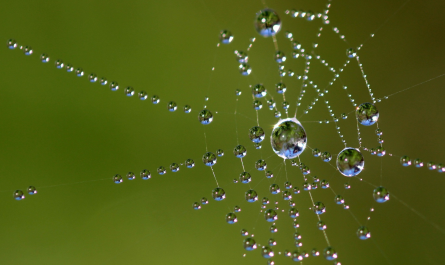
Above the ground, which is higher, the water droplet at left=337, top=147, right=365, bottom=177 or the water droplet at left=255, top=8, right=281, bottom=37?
the water droplet at left=255, top=8, right=281, bottom=37

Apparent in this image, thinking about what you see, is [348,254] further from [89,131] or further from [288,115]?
[89,131]

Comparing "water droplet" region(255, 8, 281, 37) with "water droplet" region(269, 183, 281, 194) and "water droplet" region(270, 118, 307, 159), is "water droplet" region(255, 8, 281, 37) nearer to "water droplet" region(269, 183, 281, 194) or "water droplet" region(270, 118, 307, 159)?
"water droplet" region(270, 118, 307, 159)

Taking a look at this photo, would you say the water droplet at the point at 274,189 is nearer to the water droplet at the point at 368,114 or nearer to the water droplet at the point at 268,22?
the water droplet at the point at 368,114

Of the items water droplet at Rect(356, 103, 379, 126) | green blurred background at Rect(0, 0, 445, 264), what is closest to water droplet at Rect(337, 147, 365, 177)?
water droplet at Rect(356, 103, 379, 126)

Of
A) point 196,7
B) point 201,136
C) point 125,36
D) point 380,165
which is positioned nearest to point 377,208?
point 380,165

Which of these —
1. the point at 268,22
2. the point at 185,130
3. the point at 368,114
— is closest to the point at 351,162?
the point at 368,114

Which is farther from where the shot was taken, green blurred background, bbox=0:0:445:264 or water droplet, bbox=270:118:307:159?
green blurred background, bbox=0:0:445:264

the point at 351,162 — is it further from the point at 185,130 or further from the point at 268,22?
the point at 185,130

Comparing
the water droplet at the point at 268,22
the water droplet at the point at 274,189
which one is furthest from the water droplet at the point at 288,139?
the water droplet at the point at 268,22
